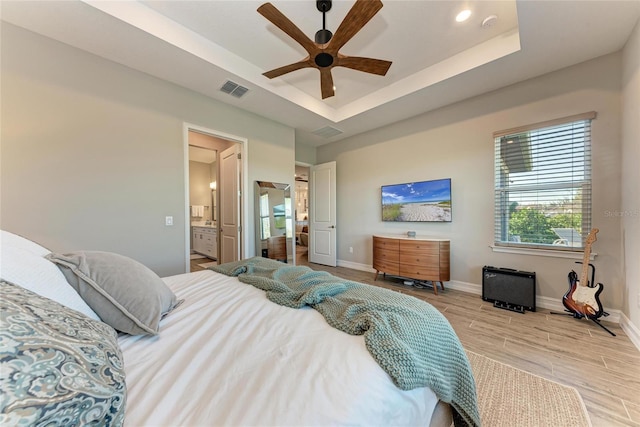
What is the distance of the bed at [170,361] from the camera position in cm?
42

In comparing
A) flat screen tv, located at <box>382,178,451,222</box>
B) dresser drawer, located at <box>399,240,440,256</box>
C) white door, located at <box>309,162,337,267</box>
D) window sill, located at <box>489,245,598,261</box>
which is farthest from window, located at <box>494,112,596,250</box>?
white door, located at <box>309,162,337,267</box>

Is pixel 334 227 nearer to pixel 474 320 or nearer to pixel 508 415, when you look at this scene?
pixel 474 320

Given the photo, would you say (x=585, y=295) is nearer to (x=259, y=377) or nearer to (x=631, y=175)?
(x=631, y=175)

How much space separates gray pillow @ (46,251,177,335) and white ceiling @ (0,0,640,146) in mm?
2197

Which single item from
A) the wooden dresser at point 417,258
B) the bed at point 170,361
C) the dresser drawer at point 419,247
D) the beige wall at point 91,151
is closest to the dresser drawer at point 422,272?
the wooden dresser at point 417,258

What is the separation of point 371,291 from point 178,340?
95 cm

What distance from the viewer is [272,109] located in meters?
3.55

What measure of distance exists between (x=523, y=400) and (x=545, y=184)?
8.22 ft

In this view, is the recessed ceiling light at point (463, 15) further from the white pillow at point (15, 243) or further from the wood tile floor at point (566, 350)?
the white pillow at point (15, 243)

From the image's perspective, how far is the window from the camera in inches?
102

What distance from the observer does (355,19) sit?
1766 millimetres

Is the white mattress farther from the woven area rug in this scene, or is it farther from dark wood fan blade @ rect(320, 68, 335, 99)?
dark wood fan blade @ rect(320, 68, 335, 99)

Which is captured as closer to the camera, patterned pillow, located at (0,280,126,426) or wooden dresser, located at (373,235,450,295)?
patterned pillow, located at (0,280,126,426)

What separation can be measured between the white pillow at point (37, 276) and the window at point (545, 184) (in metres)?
3.97
